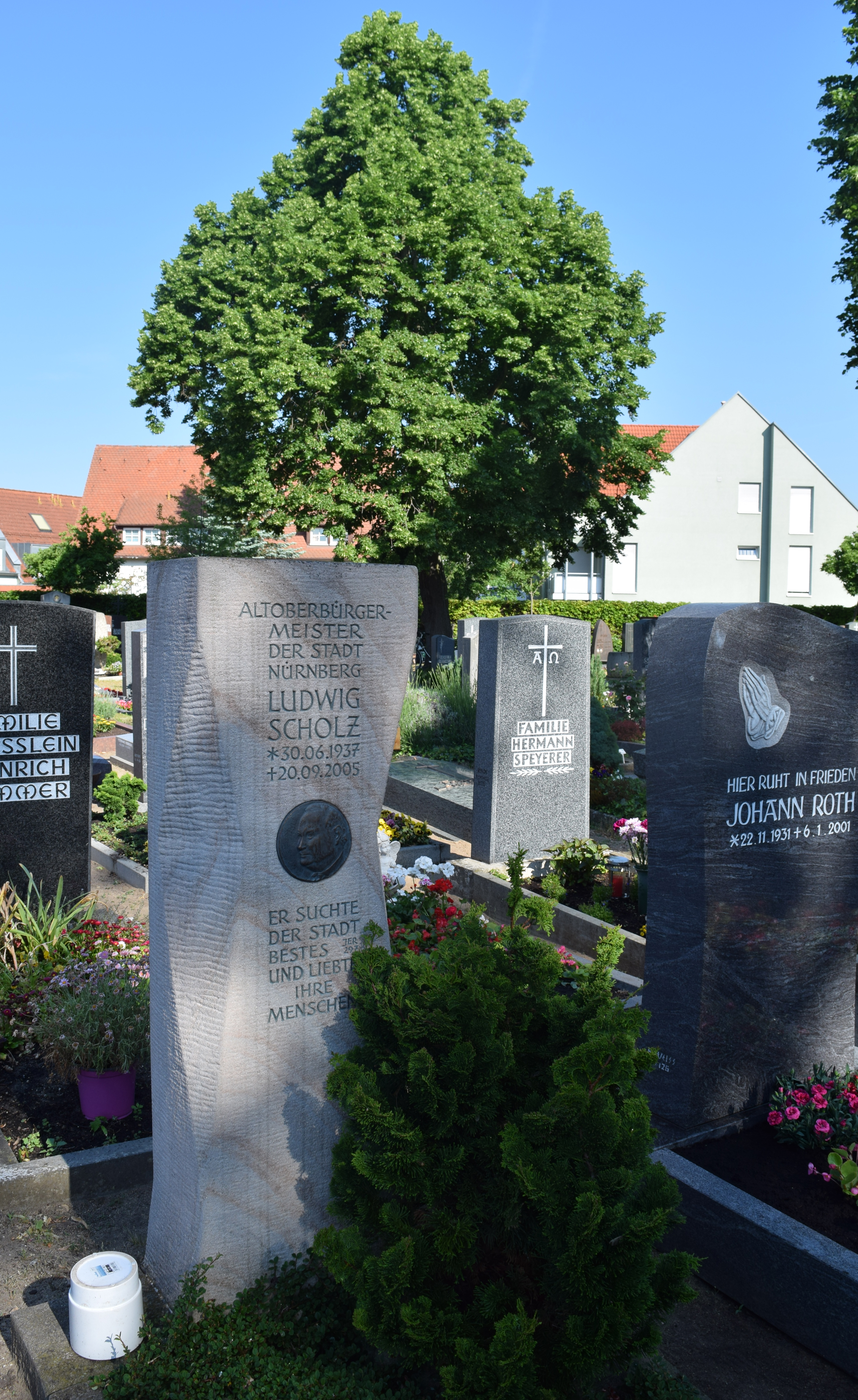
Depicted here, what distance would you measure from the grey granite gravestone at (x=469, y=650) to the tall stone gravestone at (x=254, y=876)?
10153 mm

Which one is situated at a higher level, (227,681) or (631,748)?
(227,681)

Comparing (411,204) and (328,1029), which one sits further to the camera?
(411,204)

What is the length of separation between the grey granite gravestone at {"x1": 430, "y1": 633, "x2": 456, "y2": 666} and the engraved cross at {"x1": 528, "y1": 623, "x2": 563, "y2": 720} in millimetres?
10014

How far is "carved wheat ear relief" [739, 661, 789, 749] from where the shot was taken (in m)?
4.09

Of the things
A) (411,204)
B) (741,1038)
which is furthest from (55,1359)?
(411,204)

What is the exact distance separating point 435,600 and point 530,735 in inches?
567

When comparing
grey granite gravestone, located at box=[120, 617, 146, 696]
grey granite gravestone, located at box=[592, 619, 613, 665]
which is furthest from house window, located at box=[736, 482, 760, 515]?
grey granite gravestone, located at box=[120, 617, 146, 696]

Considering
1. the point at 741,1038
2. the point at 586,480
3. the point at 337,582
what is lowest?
the point at 741,1038

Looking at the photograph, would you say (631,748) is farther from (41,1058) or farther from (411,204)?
(411,204)

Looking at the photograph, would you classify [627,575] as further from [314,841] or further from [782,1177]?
[314,841]

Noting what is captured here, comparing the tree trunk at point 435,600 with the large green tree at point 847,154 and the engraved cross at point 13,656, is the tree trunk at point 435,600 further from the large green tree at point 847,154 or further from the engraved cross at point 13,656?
the engraved cross at point 13,656

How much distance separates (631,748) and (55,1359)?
11.1m

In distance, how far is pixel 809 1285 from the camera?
3195mm

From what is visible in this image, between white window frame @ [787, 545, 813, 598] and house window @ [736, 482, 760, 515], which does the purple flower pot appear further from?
white window frame @ [787, 545, 813, 598]
